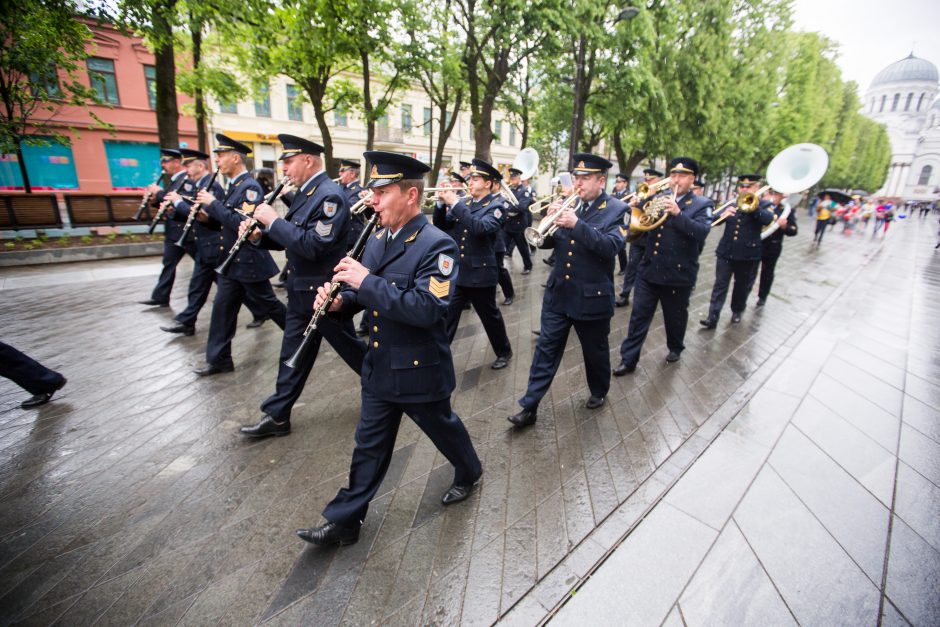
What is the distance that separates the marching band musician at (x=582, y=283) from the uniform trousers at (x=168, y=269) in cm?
560

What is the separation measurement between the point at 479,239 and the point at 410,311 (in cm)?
295

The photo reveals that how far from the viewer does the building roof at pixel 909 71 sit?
282ft

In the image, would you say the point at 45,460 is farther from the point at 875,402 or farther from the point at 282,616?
the point at 875,402

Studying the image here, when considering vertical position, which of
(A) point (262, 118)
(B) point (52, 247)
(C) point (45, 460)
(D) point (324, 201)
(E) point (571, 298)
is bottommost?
(C) point (45, 460)

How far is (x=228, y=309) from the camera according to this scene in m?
4.53

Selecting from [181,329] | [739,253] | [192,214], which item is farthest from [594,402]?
[181,329]

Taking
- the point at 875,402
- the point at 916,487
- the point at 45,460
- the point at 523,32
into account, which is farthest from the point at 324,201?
the point at 523,32

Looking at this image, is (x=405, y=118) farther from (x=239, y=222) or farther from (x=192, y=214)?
(x=239, y=222)

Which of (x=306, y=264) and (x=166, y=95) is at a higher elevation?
(x=166, y=95)

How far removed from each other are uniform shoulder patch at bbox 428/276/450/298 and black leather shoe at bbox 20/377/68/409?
163 inches

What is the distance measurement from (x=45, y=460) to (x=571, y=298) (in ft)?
14.2

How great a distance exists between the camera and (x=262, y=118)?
26922 millimetres

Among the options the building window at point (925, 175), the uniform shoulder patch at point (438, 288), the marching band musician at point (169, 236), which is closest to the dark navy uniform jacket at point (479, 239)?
the uniform shoulder patch at point (438, 288)

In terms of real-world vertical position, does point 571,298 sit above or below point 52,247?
above
